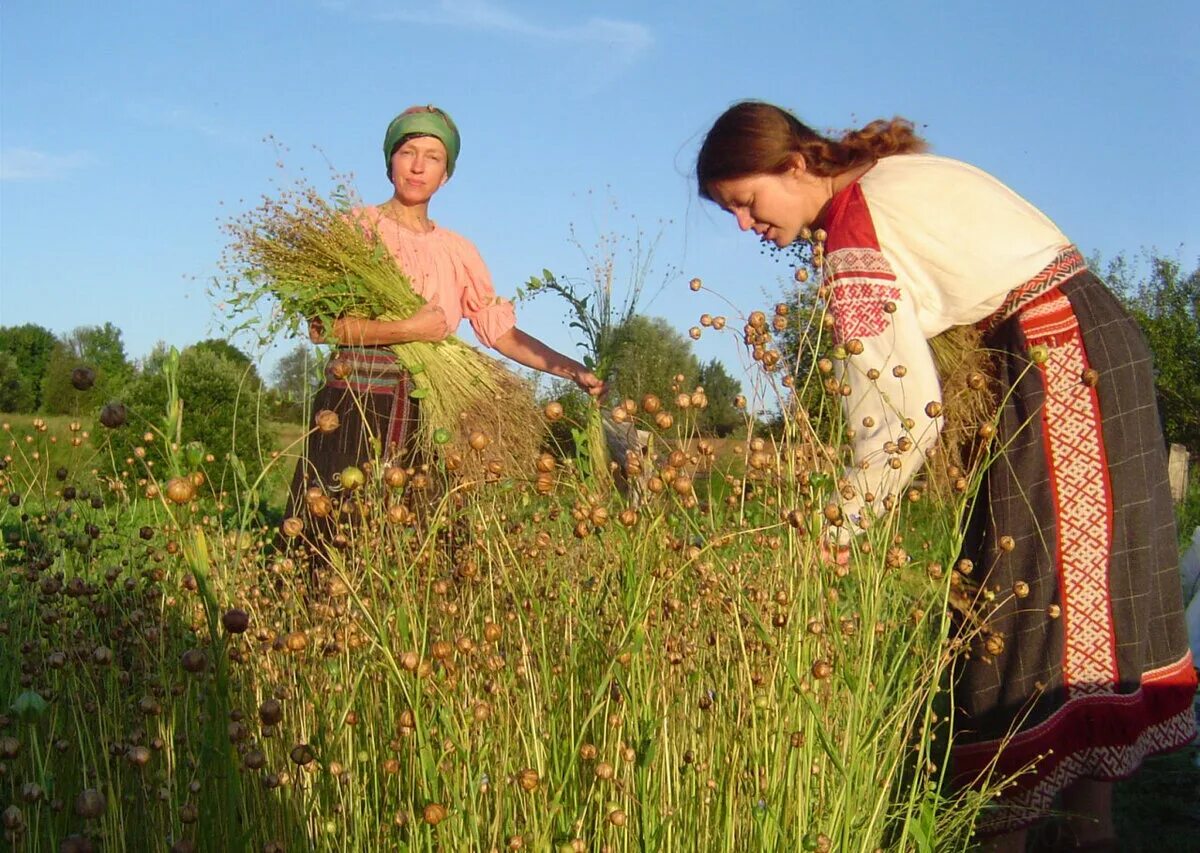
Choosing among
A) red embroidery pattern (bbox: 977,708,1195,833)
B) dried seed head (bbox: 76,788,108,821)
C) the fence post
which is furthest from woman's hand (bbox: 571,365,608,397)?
the fence post

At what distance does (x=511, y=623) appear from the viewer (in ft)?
7.12

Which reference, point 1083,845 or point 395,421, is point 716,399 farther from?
point 1083,845

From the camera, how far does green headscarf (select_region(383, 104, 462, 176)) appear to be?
13.5 feet

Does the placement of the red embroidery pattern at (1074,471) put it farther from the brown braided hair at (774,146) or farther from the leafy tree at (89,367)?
the leafy tree at (89,367)

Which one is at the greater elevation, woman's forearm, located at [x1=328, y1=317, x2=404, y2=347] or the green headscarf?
the green headscarf

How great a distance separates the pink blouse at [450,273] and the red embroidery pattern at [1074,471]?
89.3 inches

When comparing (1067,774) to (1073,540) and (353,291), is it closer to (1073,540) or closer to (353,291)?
(1073,540)

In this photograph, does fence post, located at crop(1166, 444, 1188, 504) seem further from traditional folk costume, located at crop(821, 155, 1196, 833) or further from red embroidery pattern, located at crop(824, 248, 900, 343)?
red embroidery pattern, located at crop(824, 248, 900, 343)

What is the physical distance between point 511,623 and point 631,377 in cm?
151

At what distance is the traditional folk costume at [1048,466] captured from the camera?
7.97 ft

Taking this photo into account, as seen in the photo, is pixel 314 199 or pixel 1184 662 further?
pixel 314 199

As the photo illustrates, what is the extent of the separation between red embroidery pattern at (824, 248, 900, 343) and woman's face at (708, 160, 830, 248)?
0.32 metres

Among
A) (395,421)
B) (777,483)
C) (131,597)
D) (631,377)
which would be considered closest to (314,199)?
(395,421)

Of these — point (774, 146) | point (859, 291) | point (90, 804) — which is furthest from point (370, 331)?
point (90, 804)
